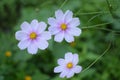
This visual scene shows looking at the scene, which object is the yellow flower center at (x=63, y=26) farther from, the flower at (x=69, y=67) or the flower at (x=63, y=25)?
the flower at (x=69, y=67)

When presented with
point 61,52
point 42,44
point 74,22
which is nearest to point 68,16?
point 74,22

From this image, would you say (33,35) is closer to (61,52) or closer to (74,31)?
(74,31)

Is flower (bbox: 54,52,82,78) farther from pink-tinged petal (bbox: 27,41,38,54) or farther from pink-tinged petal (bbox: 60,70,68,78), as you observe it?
pink-tinged petal (bbox: 27,41,38,54)

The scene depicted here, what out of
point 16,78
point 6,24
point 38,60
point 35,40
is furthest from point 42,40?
point 6,24

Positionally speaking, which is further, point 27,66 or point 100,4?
point 100,4

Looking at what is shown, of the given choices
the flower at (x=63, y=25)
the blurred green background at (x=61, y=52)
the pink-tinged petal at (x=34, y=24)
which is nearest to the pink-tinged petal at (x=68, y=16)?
the flower at (x=63, y=25)

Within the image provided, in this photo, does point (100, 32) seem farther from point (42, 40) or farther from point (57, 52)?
point (42, 40)
